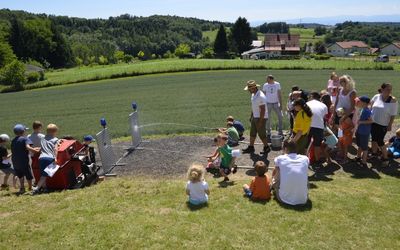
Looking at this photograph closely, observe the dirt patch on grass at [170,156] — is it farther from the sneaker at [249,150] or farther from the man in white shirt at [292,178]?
the man in white shirt at [292,178]

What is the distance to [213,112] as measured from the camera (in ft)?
60.5

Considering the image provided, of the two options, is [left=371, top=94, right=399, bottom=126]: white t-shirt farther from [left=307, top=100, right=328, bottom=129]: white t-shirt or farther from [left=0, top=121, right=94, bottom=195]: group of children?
[left=0, top=121, right=94, bottom=195]: group of children

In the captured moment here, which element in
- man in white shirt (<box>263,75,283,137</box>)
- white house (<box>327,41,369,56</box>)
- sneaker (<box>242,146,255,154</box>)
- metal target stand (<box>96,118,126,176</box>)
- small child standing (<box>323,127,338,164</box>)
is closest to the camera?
small child standing (<box>323,127,338,164</box>)

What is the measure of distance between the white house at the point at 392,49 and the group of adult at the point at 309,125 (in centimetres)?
13638

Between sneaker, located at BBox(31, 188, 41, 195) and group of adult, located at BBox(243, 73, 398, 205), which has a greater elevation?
group of adult, located at BBox(243, 73, 398, 205)

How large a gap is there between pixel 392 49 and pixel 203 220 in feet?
483

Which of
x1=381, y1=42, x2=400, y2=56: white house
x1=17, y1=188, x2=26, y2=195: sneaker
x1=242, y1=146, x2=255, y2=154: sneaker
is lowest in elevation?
x1=381, y1=42, x2=400, y2=56: white house

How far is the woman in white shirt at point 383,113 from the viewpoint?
367 inches

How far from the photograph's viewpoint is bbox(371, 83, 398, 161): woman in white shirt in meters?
9.31

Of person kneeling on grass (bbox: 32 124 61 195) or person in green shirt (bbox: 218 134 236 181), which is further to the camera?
person in green shirt (bbox: 218 134 236 181)

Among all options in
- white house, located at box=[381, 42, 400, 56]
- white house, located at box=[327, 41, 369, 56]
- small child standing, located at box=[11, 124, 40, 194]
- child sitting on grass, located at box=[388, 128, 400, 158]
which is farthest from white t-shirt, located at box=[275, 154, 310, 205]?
white house, located at box=[327, 41, 369, 56]

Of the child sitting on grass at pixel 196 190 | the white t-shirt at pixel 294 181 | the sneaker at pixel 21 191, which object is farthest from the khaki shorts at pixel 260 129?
the sneaker at pixel 21 191

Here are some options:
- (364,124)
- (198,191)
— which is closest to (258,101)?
(364,124)

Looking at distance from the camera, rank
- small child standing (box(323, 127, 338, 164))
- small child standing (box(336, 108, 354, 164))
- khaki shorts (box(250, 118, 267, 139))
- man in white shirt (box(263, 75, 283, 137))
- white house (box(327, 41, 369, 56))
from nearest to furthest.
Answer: small child standing (box(323, 127, 338, 164))
small child standing (box(336, 108, 354, 164))
khaki shorts (box(250, 118, 267, 139))
man in white shirt (box(263, 75, 283, 137))
white house (box(327, 41, 369, 56))
